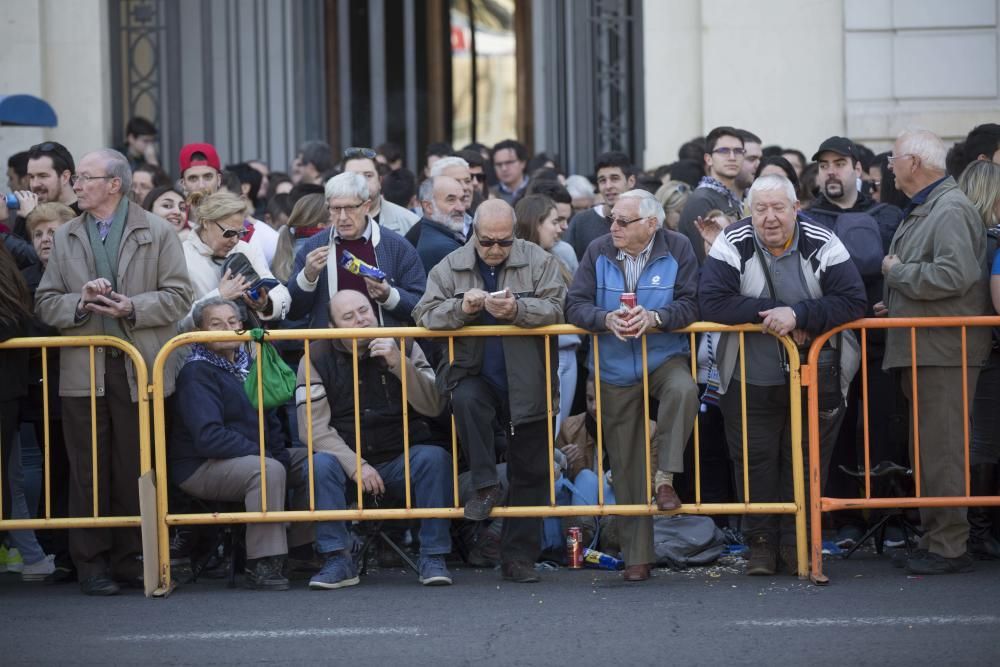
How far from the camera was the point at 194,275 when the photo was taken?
9.46m

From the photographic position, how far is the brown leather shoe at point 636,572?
8523 mm

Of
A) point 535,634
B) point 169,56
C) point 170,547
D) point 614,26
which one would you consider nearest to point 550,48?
point 614,26

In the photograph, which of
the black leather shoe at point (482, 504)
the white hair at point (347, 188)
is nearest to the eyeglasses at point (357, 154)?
the white hair at point (347, 188)

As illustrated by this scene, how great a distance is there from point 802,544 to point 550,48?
319 inches

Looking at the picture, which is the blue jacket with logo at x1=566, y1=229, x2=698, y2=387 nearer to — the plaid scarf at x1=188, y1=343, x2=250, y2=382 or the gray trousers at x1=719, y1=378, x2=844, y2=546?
the gray trousers at x1=719, y1=378, x2=844, y2=546

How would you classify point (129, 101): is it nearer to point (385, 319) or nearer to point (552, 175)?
point (552, 175)

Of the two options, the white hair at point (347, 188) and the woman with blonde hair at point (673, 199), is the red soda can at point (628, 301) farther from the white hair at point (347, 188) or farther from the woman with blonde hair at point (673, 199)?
the woman with blonde hair at point (673, 199)

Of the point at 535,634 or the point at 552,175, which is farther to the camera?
the point at 552,175

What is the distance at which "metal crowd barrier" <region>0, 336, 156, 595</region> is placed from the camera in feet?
27.4

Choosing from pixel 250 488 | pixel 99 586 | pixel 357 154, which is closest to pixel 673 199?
pixel 357 154

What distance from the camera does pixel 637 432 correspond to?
8602mm

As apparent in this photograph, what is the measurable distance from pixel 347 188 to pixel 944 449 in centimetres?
354

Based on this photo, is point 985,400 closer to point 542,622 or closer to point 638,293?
point 638,293

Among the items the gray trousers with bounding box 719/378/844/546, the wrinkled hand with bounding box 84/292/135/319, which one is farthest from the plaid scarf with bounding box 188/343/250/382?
the gray trousers with bounding box 719/378/844/546
